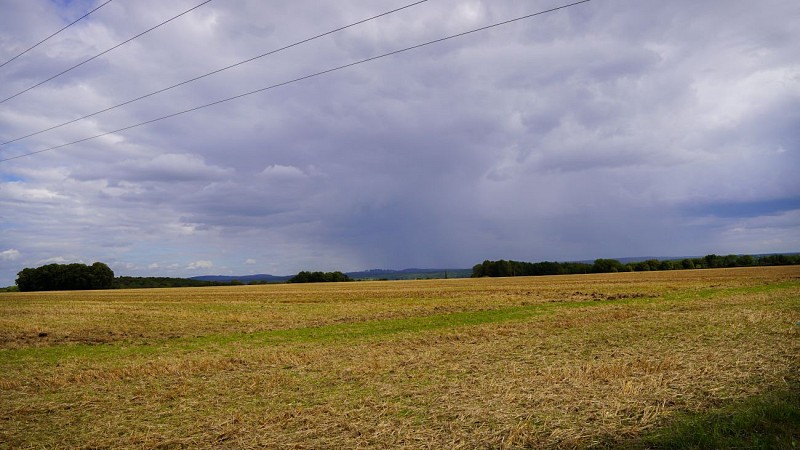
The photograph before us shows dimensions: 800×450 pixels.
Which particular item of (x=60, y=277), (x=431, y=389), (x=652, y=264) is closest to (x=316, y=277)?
(x=60, y=277)

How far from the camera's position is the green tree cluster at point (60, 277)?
138m

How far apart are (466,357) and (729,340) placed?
8866 mm

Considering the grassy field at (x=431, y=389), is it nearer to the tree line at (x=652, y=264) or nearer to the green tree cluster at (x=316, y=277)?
the tree line at (x=652, y=264)

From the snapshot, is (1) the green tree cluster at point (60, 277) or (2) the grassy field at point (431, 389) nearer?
(2) the grassy field at point (431, 389)

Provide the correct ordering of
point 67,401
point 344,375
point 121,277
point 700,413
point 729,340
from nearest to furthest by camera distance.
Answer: point 700,413 → point 67,401 → point 344,375 → point 729,340 → point 121,277

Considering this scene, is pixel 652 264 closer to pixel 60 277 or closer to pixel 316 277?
pixel 316 277

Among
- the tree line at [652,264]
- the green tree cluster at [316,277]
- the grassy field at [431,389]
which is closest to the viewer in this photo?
the grassy field at [431,389]

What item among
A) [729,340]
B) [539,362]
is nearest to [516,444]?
[539,362]

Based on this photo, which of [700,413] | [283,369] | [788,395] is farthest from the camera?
[283,369]

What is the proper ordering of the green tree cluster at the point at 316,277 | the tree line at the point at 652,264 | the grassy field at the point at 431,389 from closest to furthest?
1. the grassy field at the point at 431,389
2. the tree line at the point at 652,264
3. the green tree cluster at the point at 316,277

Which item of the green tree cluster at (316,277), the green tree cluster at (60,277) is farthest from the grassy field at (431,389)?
the green tree cluster at (60,277)

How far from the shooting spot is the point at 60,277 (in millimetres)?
137750

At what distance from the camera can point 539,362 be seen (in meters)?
13.0

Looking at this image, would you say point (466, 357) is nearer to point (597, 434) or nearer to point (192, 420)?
point (597, 434)
